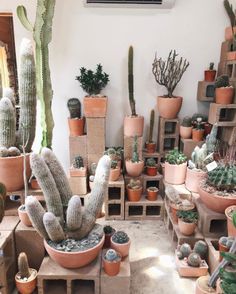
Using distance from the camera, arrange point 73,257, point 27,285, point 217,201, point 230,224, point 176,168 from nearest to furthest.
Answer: point 73,257
point 27,285
point 230,224
point 217,201
point 176,168

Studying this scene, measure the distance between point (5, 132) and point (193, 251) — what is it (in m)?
1.54

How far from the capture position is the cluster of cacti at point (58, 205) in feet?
4.83

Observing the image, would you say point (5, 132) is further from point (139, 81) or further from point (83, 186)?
point (139, 81)

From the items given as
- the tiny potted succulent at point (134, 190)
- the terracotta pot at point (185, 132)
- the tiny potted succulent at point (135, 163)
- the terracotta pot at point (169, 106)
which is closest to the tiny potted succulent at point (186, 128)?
the terracotta pot at point (185, 132)

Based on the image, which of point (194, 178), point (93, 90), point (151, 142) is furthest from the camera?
point (151, 142)

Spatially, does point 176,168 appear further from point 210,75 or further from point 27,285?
point 27,285

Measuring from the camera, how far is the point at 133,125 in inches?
102

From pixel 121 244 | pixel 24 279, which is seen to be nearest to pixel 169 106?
pixel 121 244

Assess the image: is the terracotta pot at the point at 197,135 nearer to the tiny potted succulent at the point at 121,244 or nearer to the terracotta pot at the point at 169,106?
the terracotta pot at the point at 169,106

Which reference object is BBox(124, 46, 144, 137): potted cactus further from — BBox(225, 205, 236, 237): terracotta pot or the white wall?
BBox(225, 205, 236, 237): terracotta pot

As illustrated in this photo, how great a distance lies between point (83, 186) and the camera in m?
2.58

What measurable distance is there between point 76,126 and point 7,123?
80cm

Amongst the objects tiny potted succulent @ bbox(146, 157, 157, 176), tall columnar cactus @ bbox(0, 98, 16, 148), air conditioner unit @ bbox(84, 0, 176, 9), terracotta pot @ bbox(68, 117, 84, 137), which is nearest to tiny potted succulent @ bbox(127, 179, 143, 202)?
tiny potted succulent @ bbox(146, 157, 157, 176)

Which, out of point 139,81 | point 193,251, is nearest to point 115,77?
point 139,81
